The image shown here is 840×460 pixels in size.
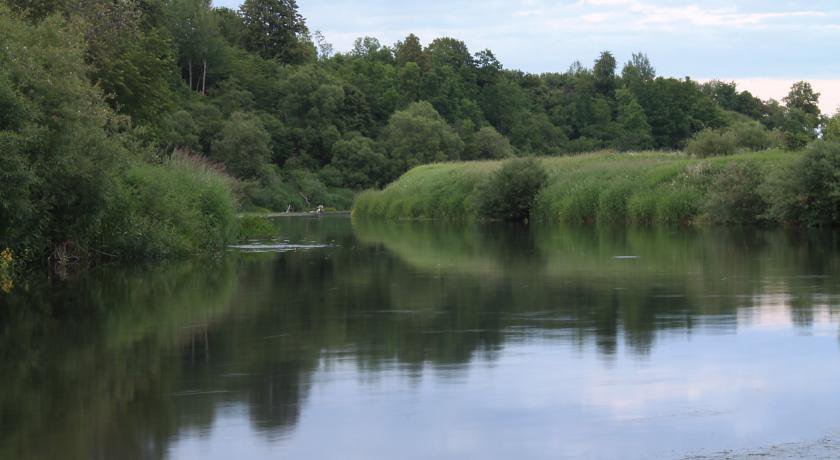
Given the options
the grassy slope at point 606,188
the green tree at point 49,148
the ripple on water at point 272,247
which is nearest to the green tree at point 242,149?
the grassy slope at point 606,188

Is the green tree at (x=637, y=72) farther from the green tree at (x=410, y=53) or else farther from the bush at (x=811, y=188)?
the bush at (x=811, y=188)

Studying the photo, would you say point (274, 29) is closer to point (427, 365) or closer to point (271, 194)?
point (271, 194)

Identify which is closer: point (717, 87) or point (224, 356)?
point (224, 356)

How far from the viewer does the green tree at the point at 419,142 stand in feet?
335

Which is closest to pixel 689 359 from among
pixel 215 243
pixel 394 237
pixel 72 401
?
pixel 72 401

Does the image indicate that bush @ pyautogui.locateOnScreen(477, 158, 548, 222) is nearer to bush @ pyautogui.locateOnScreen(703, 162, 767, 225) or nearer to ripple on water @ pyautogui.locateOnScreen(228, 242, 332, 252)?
bush @ pyautogui.locateOnScreen(703, 162, 767, 225)

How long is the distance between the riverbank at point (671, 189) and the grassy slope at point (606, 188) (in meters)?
0.05

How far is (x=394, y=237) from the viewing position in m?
37.7

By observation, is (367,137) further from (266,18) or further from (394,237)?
(394,237)

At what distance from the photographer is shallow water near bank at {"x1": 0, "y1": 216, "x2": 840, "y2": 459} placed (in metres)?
7.27

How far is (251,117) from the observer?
10100 centimetres

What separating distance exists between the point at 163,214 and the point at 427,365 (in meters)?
16.7

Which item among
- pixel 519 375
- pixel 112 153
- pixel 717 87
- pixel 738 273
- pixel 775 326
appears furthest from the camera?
pixel 717 87

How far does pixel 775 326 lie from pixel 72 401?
25.2 feet
